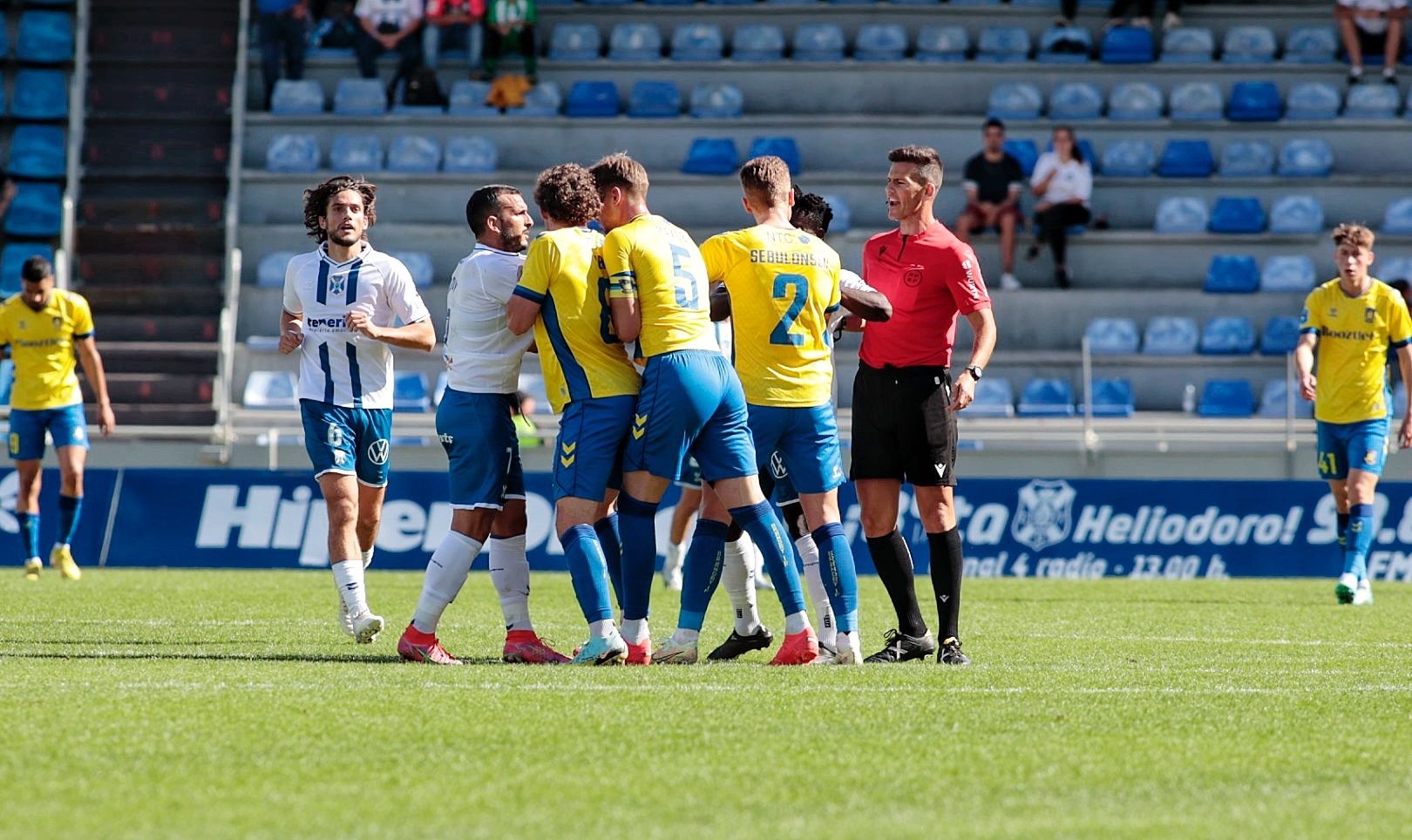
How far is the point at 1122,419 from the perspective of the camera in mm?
19703

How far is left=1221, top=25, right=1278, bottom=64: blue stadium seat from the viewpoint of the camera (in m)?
23.6

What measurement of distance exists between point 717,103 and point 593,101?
1.59 meters

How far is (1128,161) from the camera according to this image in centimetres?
2239

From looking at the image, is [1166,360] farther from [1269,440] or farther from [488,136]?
[488,136]

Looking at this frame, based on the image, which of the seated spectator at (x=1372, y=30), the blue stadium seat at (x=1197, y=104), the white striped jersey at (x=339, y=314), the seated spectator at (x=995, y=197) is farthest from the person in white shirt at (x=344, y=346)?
the seated spectator at (x=1372, y=30)

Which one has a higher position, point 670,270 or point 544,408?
point 670,270

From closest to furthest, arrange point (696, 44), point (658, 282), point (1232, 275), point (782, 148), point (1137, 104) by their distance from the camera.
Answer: point (658, 282) < point (1232, 275) < point (782, 148) < point (1137, 104) < point (696, 44)

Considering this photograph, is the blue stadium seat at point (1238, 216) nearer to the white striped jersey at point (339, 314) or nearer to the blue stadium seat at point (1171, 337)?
the blue stadium seat at point (1171, 337)

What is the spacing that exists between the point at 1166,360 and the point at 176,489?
1099cm

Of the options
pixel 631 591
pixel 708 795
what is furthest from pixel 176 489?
pixel 708 795

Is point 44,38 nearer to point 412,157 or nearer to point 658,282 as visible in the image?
point 412,157

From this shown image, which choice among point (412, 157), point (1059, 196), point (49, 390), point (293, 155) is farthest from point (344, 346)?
point (293, 155)

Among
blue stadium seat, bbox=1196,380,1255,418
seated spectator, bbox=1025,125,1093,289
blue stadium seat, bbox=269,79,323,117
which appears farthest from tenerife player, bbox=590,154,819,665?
blue stadium seat, bbox=269,79,323,117

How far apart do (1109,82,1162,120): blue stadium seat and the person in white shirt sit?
16.0 m
